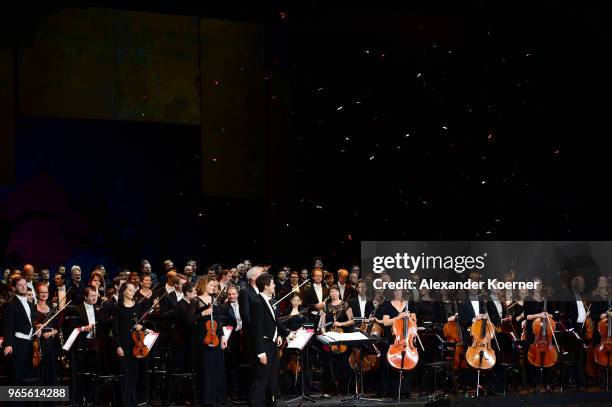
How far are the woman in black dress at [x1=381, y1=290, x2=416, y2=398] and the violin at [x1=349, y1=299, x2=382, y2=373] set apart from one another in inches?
3.7

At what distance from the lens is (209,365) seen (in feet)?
31.4

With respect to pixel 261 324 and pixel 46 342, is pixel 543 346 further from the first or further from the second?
pixel 46 342

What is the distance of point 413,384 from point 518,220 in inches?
225

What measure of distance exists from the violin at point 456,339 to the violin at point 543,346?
3.06 feet

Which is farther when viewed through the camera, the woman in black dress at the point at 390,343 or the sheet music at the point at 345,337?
the woman in black dress at the point at 390,343

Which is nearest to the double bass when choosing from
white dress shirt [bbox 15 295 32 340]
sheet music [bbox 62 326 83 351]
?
sheet music [bbox 62 326 83 351]

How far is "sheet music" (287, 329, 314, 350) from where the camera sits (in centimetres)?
963

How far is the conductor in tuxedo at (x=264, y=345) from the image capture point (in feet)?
27.3

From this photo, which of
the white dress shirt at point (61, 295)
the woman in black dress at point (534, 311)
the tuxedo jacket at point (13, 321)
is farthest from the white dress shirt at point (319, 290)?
the tuxedo jacket at point (13, 321)

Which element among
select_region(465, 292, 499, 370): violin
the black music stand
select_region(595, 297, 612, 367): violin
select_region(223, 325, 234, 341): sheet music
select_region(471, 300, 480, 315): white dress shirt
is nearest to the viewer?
the black music stand

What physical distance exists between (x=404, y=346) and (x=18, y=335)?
4.19 metres

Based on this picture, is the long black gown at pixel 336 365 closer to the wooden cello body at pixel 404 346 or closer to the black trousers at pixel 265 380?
the wooden cello body at pixel 404 346

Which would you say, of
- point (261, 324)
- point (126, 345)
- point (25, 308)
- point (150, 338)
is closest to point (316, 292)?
point (150, 338)

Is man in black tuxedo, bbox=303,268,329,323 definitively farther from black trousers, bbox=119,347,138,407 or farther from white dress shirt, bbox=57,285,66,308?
white dress shirt, bbox=57,285,66,308
